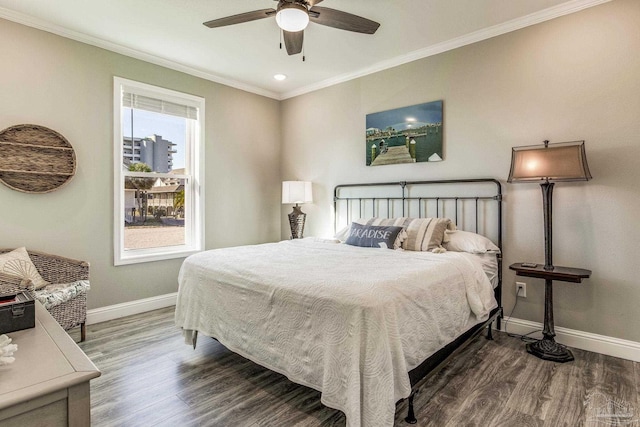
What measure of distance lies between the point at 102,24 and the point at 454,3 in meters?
2.99

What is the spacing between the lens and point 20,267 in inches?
104

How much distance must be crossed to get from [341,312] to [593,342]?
2.33 meters

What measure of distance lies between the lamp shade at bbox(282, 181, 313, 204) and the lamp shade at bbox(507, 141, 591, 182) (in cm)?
243

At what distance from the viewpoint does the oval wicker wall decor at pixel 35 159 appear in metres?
2.78

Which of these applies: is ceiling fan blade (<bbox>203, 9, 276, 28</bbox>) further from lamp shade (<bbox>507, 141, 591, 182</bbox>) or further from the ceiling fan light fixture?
lamp shade (<bbox>507, 141, 591, 182</bbox>)

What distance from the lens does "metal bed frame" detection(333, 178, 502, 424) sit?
9.86 ft

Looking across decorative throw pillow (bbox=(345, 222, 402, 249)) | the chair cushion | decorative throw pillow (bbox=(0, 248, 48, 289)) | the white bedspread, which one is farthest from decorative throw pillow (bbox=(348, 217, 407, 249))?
decorative throw pillow (bbox=(0, 248, 48, 289))

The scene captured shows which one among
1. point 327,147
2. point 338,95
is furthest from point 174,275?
point 338,95

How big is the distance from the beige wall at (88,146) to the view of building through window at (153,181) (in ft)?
0.80

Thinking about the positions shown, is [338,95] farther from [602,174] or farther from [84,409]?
[84,409]

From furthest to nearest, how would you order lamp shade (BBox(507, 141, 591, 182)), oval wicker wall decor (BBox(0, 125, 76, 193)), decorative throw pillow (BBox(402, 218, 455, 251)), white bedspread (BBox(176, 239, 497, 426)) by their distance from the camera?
decorative throw pillow (BBox(402, 218, 455, 251)) < oval wicker wall decor (BBox(0, 125, 76, 193)) < lamp shade (BBox(507, 141, 591, 182)) < white bedspread (BBox(176, 239, 497, 426))

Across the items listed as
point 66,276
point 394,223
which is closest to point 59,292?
point 66,276

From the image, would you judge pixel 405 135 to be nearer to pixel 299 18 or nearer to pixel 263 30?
pixel 263 30

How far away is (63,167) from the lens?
3.05m
